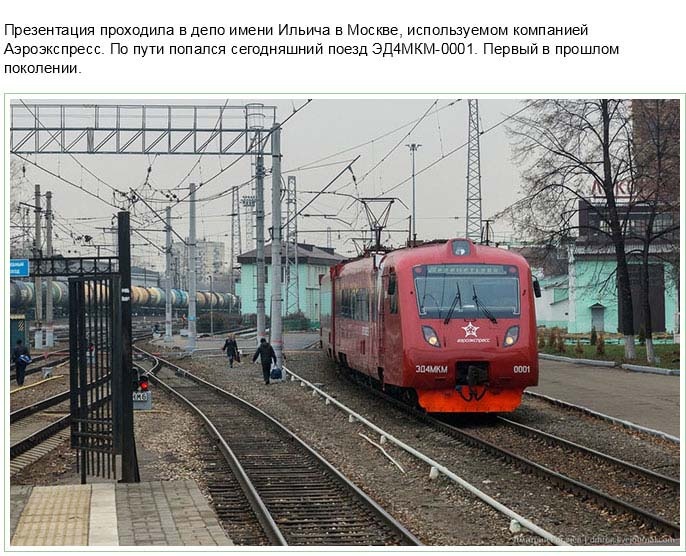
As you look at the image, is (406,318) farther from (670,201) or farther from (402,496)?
(670,201)

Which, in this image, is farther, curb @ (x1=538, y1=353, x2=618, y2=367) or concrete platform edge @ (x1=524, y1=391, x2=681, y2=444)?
curb @ (x1=538, y1=353, x2=618, y2=367)

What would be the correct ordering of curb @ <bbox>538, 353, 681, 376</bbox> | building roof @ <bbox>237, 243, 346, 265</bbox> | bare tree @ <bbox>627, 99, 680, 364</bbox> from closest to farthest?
bare tree @ <bbox>627, 99, 680, 364</bbox> → curb @ <bbox>538, 353, 681, 376</bbox> → building roof @ <bbox>237, 243, 346, 265</bbox>

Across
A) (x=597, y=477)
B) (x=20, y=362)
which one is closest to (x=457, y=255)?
(x=597, y=477)

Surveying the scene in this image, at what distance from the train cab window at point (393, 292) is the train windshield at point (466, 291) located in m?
0.46

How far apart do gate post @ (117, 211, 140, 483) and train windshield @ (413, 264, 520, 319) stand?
6124 millimetres

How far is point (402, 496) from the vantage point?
1147 cm

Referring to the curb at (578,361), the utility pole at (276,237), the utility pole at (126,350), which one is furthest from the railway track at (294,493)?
the curb at (578,361)

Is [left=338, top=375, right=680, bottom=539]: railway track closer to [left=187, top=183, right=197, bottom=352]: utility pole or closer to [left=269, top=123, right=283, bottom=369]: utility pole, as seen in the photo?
[left=269, top=123, right=283, bottom=369]: utility pole

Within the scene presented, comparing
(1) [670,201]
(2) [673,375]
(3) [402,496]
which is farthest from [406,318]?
(1) [670,201]

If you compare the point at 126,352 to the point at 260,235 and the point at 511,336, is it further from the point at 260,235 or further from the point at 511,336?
the point at 260,235

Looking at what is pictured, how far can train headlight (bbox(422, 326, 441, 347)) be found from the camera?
646 inches

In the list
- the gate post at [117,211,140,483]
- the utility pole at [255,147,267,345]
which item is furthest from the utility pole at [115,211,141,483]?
the utility pole at [255,147,267,345]

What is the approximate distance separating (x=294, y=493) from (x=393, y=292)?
233 inches

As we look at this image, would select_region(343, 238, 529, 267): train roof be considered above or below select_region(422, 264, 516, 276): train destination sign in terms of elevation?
above
